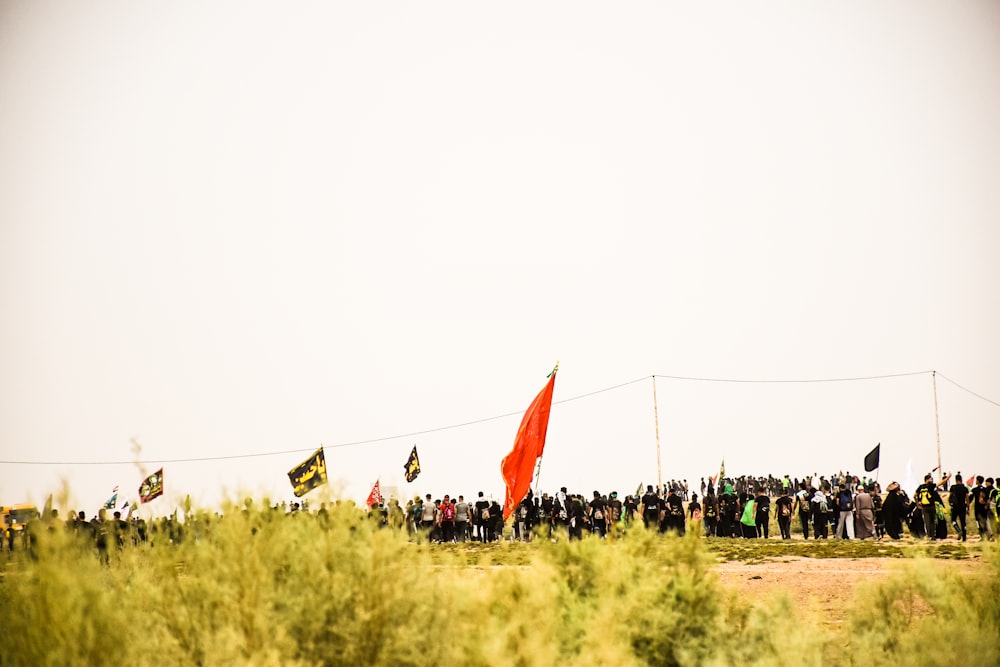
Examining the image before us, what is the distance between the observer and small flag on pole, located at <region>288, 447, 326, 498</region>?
1353 inches

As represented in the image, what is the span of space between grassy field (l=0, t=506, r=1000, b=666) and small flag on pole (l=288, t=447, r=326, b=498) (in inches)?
991

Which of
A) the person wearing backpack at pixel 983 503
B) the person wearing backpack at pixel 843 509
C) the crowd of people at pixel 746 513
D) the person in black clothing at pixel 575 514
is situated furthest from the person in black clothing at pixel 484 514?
the person wearing backpack at pixel 983 503

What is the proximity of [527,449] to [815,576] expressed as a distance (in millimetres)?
6164

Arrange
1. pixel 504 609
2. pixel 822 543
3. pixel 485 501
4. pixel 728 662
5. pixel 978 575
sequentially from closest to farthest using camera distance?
pixel 504 609 < pixel 728 662 < pixel 978 575 < pixel 822 543 < pixel 485 501

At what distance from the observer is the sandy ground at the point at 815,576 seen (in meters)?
13.8

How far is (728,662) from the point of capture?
357 inches

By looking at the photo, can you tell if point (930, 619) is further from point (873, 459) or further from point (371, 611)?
point (873, 459)

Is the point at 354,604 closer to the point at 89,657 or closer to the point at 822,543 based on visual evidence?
the point at 89,657

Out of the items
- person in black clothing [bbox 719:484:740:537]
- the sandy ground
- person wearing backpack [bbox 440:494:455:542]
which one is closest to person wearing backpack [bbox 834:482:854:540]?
person in black clothing [bbox 719:484:740:537]

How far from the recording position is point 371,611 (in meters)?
7.09

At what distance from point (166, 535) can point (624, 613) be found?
13.7 feet

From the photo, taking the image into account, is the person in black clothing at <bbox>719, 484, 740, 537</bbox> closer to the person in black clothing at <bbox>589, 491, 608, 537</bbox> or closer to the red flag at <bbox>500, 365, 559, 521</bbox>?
the person in black clothing at <bbox>589, 491, 608, 537</bbox>

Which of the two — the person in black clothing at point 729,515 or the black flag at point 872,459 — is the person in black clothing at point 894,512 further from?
the black flag at point 872,459

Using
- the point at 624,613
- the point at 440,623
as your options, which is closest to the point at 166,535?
the point at 440,623
